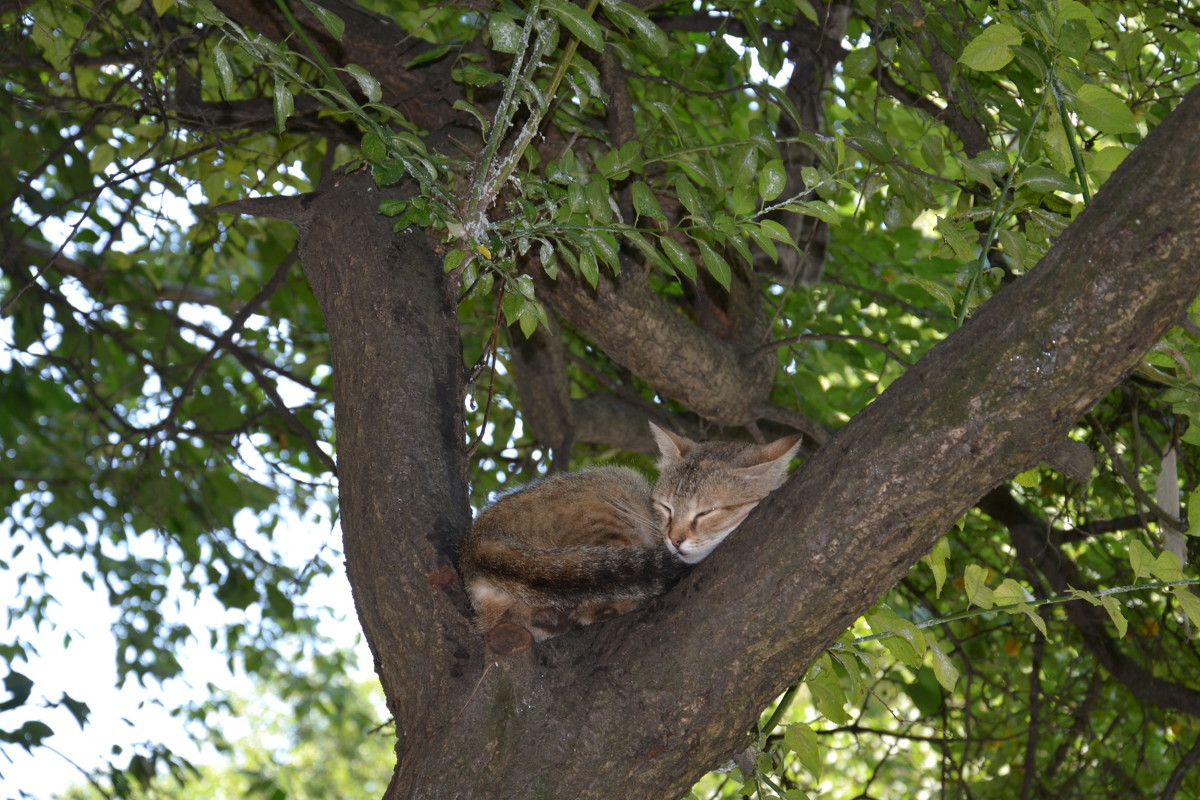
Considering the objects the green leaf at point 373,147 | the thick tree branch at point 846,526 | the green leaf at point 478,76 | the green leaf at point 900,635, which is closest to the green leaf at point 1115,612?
the green leaf at point 900,635

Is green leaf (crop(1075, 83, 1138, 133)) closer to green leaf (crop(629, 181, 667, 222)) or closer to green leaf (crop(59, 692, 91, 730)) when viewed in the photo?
green leaf (crop(629, 181, 667, 222))

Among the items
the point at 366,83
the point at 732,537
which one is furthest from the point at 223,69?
the point at 732,537

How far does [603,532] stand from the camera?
2.86m

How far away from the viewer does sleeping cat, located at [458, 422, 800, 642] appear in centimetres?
238

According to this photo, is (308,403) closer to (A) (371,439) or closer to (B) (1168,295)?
(A) (371,439)

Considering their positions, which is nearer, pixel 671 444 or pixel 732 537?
pixel 732 537

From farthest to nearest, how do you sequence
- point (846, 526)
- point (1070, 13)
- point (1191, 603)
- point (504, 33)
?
point (1070, 13) → point (1191, 603) → point (504, 33) → point (846, 526)

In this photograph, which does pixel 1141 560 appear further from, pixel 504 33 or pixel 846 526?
pixel 504 33

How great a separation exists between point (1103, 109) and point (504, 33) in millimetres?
1304

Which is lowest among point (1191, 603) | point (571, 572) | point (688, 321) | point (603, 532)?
point (1191, 603)

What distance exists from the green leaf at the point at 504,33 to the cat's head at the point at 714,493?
1716 millimetres

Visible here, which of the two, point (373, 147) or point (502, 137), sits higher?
point (373, 147)

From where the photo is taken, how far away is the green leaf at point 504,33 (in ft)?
6.55

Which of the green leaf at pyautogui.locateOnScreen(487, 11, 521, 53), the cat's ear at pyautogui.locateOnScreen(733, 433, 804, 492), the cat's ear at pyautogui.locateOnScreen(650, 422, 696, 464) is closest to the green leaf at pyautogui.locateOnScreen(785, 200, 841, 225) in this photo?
the green leaf at pyautogui.locateOnScreen(487, 11, 521, 53)
